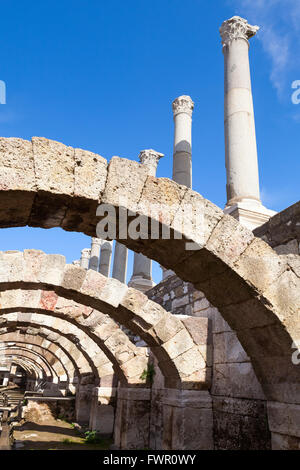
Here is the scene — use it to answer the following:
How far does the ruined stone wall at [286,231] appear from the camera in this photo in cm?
403

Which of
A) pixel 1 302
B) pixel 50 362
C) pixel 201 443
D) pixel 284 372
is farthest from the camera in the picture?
pixel 50 362

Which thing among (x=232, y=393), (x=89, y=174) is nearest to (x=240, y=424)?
(x=232, y=393)

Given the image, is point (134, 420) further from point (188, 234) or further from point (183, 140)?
point (183, 140)

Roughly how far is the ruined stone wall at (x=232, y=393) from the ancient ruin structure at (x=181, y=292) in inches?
0.7

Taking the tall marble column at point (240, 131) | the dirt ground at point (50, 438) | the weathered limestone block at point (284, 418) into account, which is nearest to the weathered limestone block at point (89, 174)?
the weathered limestone block at point (284, 418)

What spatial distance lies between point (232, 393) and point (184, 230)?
102 inches

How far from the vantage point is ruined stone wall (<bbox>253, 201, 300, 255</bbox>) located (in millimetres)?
4027

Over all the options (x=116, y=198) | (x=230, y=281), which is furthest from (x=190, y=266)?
(x=116, y=198)

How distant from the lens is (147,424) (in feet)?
23.1

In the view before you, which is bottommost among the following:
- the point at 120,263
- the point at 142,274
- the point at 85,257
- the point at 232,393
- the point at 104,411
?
the point at 104,411

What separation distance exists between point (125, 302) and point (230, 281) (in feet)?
8.67

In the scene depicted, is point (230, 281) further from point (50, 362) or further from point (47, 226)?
point (50, 362)

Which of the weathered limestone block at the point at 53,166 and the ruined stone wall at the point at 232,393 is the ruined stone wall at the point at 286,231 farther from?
the weathered limestone block at the point at 53,166

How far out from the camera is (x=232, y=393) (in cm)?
466
